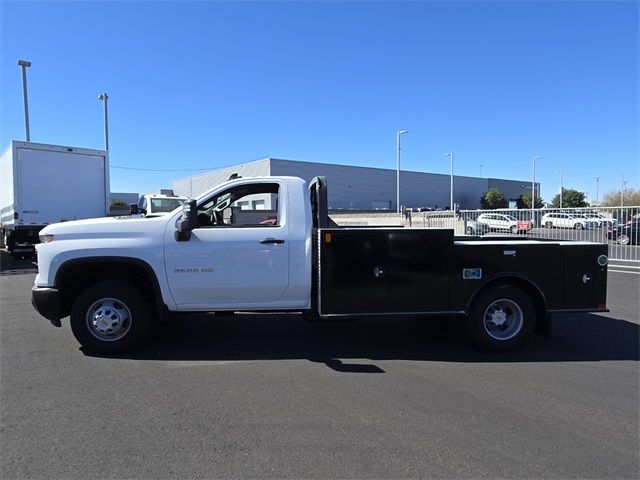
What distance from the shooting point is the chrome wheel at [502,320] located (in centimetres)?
582

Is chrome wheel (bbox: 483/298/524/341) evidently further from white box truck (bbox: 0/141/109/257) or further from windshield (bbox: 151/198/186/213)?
white box truck (bbox: 0/141/109/257)

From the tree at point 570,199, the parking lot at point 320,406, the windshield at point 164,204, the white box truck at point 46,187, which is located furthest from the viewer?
the tree at point 570,199

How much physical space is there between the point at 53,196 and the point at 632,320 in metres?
16.1

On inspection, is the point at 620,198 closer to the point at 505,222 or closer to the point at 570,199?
the point at 570,199

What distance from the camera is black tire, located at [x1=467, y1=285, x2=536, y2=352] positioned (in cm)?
577

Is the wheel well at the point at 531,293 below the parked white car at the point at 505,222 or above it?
below

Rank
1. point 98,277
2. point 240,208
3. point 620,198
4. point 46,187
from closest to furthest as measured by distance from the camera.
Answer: point 98,277 < point 240,208 < point 46,187 < point 620,198

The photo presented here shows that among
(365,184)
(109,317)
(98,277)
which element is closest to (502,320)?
(109,317)

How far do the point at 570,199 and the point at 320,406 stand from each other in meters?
96.0

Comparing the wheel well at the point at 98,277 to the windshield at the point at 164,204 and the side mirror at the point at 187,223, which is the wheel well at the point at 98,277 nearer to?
the side mirror at the point at 187,223

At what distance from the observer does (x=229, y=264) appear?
18.2ft

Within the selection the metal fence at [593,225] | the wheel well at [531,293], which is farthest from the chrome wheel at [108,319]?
the metal fence at [593,225]

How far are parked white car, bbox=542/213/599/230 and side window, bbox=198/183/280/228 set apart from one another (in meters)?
12.2

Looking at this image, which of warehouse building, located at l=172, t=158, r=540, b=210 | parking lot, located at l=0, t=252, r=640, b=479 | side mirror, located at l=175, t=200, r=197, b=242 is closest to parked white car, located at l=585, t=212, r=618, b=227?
parking lot, located at l=0, t=252, r=640, b=479
